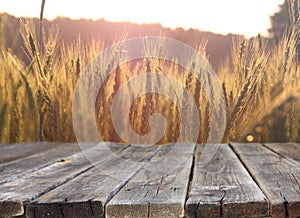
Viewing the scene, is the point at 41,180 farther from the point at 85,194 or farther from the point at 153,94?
the point at 153,94

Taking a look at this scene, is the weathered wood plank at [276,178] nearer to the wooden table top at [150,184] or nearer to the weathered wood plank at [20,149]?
the wooden table top at [150,184]

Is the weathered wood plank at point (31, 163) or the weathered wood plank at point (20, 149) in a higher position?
the weathered wood plank at point (31, 163)

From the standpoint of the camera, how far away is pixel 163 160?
1.84 metres

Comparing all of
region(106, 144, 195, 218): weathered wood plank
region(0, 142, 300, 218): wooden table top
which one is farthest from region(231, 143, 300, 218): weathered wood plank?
region(106, 144, 195, 218): weathered wood plank

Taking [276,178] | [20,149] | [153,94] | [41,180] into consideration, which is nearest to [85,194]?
[41,180]

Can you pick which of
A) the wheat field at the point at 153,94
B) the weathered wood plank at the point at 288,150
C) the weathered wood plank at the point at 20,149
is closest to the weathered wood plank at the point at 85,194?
the weathered wood plank at the point at 20,149

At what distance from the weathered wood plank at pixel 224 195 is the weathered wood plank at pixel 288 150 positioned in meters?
0.43

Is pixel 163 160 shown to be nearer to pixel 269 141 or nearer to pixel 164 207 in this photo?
pixel 164 207

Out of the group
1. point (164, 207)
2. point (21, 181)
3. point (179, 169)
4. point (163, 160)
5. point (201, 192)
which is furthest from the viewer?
point (163, 160)

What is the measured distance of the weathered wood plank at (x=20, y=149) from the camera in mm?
2001

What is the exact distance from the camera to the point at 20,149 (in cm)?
229

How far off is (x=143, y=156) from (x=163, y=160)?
0.18 m

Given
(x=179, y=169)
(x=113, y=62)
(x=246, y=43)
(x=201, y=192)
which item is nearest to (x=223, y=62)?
(x=246, y=43)

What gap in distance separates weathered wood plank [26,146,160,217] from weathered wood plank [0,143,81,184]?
0.60 ft
